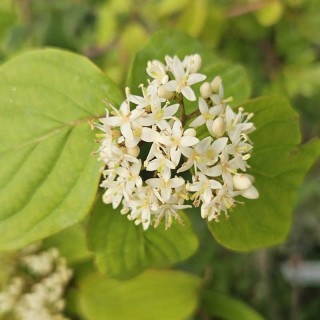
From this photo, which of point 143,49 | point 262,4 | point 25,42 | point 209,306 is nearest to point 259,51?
point 262,4

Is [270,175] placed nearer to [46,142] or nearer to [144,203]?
[144,203]

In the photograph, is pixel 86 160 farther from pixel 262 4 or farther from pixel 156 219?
pixel 262 4

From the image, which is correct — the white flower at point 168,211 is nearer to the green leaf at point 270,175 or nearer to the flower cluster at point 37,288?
the green leaf at point 270,175

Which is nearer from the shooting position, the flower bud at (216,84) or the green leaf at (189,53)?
the flower bud at (216,84)

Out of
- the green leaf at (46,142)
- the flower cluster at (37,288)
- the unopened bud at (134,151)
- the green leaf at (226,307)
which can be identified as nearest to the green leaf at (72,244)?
the flower cluster at (37,288)

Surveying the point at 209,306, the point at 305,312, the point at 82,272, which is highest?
the point at 82,272

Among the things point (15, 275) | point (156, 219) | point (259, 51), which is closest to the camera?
point (156, 219)
